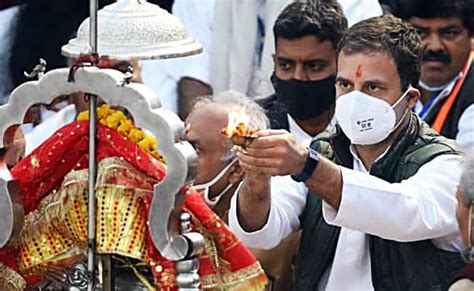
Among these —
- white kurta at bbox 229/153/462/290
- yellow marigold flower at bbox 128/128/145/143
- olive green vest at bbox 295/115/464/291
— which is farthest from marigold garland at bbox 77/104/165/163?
olive green vest at bbox 295/115/464/291

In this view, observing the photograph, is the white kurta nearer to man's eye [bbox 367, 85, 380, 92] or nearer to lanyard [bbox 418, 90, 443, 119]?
man's eye [bbox 367, 85, 380, 92]

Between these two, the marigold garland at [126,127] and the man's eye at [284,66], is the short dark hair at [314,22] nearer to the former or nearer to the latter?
the man's eye at [284,66]

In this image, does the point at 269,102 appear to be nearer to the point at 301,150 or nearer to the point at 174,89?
the point at 174,89

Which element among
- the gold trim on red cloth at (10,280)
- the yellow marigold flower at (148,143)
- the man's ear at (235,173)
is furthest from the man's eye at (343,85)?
the gold trim on red cloth at (10,280)

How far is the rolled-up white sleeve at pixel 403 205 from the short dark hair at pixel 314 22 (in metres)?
1.37

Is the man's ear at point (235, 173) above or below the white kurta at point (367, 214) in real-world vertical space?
below

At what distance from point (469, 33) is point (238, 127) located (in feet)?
8.72

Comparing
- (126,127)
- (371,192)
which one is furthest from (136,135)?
(371,192)

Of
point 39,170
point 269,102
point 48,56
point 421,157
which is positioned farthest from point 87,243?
point 48,56

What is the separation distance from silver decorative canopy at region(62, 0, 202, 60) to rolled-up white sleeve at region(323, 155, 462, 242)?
30.7 inches

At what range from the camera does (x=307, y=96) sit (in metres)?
6.11

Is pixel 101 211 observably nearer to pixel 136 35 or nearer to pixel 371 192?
pixel 136 35

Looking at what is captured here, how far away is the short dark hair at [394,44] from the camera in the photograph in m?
4.90

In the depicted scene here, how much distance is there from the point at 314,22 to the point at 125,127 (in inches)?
86.3
